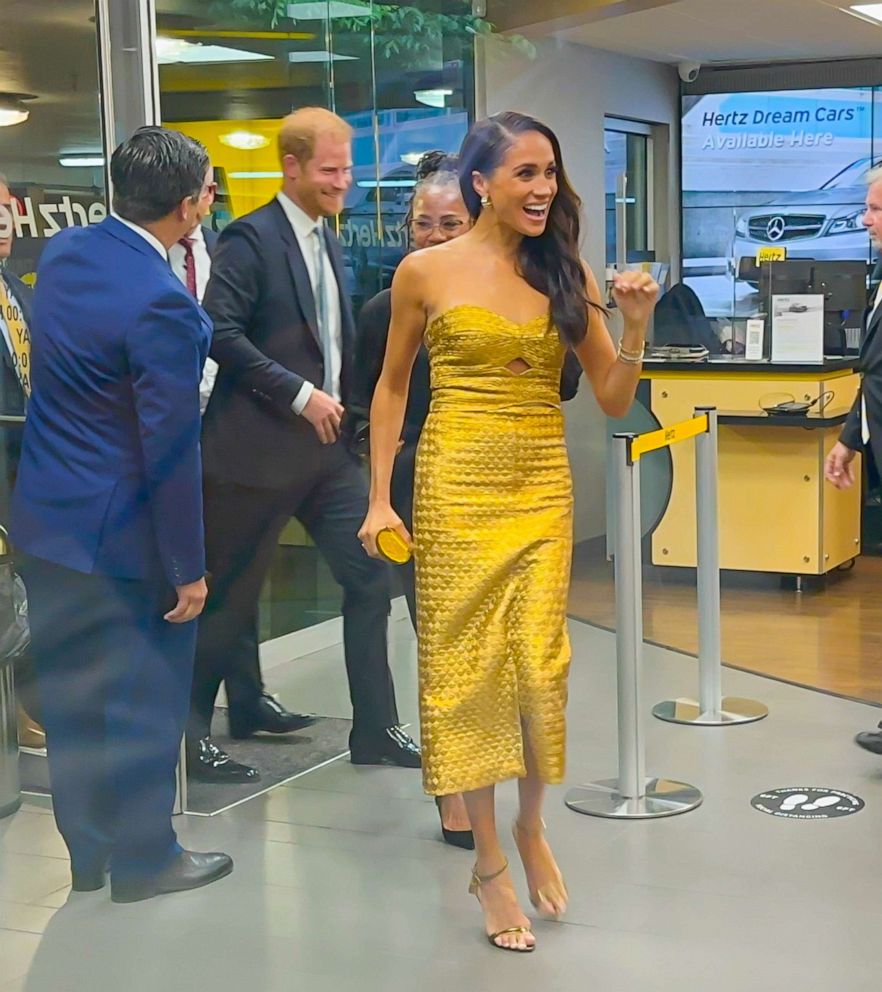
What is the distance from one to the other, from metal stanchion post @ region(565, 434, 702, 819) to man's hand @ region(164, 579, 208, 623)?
1025 millimetres

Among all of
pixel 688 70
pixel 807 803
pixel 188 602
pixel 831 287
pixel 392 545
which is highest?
pixel 688 70

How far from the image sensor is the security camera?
7480 mm

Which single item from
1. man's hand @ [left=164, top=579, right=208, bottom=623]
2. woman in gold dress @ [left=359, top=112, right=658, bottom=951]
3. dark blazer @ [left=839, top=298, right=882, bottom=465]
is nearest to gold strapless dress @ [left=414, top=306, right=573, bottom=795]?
woman in gold dress @ [left=359, top=112, right=658, bottom=951]

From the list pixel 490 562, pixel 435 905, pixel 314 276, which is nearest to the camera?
pixel 490 562

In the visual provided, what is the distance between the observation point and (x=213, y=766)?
11.9ft

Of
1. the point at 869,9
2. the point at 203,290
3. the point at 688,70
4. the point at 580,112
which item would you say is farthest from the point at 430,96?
the point at 688,70

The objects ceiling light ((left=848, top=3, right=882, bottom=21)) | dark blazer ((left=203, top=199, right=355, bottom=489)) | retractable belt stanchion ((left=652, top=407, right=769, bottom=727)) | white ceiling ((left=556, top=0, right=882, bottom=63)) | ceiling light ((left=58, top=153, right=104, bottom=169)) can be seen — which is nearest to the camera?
ceiling light ((left=58, top=153, right=104, bottom=169))

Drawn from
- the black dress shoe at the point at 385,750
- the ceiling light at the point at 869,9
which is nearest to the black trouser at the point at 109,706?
the black dress shoe at the point at 385,750

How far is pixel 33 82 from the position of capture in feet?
9.57

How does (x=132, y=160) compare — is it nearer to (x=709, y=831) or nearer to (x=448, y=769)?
(x=448, y=769)

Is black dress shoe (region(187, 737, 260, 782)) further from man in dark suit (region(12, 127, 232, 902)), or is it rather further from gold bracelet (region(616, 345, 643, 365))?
gold bracelet (region(616, 345, 643, 365))

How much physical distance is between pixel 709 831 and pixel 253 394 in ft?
4.50

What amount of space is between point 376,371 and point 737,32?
472 centimetres

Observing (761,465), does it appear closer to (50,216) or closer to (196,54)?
(196,54)
